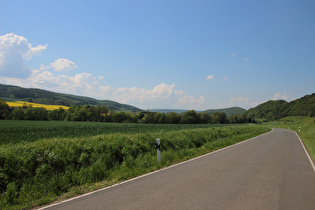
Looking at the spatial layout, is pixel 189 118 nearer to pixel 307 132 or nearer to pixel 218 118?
pixel 218 118

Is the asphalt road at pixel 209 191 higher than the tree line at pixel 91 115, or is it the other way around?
the asphalt road at pixel 209 191

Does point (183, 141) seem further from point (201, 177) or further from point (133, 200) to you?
point (133, 200)

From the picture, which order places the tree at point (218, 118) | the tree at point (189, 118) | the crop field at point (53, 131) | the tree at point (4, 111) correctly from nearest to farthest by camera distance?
1. the crop field at point (53, 131)
2. the tree at point (4, 111)
3. the tree at point (189, 118)
4. the tree at point (218, 118)

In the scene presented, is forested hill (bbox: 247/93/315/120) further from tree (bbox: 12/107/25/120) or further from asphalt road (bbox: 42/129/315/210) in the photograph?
tree (bbox: 12/107/25/120)

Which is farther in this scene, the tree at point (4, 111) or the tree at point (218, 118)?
the tree at point (218, 118)

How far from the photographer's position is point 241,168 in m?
7.36

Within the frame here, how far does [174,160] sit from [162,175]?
2739 mm

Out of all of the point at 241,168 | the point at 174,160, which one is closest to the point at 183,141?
the point at 174,160

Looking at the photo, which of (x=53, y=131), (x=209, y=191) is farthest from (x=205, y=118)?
(x=209, y=191)

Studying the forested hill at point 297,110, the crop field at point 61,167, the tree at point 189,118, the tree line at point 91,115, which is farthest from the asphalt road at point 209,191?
the forested hill at point 297,110

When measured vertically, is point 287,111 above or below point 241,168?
above

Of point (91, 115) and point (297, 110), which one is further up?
point (297, 110)

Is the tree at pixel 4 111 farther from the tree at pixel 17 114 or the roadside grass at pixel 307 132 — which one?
the roadside grass at pixel 307 132

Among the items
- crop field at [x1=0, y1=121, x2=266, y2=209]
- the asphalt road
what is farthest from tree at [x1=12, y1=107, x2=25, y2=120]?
the asphalt road
